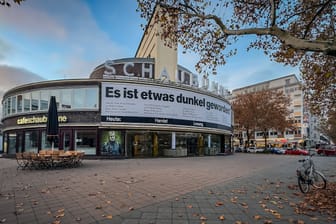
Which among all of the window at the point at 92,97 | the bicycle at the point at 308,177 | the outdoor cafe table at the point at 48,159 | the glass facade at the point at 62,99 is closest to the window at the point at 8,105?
the glass facade at the point at 62,99

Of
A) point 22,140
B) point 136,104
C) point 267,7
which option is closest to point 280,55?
point 267,7

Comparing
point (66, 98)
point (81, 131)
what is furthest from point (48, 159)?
point (66, 98)

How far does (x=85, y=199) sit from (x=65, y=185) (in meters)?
2.28

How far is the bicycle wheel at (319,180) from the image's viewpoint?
280 inches

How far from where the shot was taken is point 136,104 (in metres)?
20.4

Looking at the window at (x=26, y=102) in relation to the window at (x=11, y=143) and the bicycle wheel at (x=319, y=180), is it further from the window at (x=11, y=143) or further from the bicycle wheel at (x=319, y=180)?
the bicycle wheel at (x=319, y=180)

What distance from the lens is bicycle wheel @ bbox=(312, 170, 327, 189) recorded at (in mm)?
7113

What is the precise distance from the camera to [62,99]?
20297 mm

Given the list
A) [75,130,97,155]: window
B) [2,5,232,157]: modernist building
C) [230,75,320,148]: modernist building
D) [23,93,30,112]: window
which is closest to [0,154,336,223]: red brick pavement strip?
[75,130,97,155]: window

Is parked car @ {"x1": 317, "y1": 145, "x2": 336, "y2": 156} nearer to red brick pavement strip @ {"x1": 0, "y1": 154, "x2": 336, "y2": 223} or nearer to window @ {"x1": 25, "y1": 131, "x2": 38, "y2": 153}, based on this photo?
red brick pavement strip @ {"x1": 0, "y1": 154, "x2": 336, "y2": 223}

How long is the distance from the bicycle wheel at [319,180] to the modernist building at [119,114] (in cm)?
1461

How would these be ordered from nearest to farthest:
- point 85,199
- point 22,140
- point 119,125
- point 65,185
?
1. point 85,199
2. point 65,185
3. point 119,125
4. point 22,140

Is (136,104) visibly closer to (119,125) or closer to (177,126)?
(119,125)

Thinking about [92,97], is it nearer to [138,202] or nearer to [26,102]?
[26,102]
